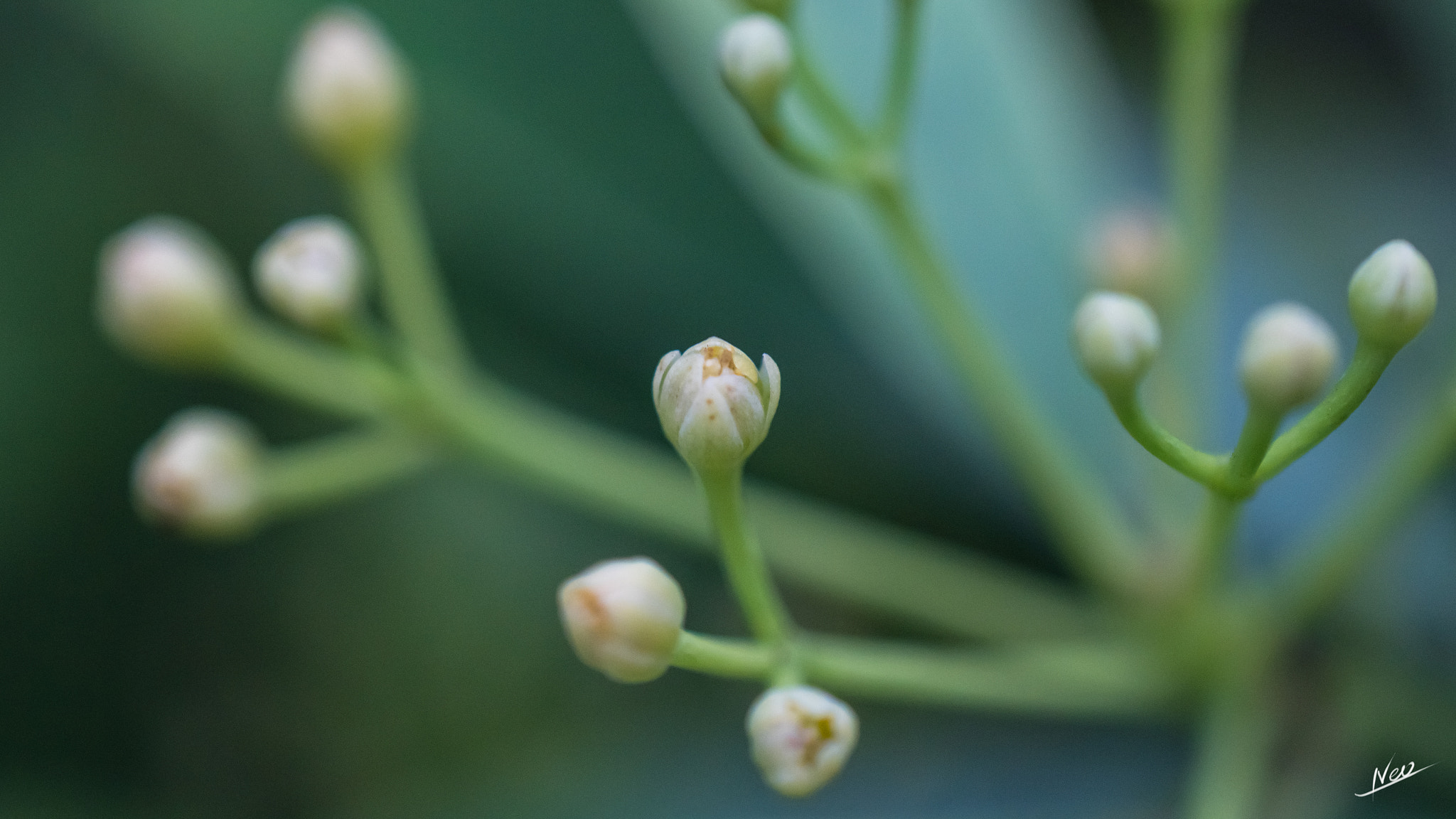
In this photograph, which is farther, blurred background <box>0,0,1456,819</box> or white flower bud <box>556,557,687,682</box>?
blurred background <box>0,0,1456,819</box>

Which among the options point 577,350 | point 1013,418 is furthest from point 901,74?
point 577,350

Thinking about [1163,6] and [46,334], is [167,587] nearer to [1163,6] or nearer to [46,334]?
[46,334]

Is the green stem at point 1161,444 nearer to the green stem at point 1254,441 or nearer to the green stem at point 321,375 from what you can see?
the green stem at point 1254,441

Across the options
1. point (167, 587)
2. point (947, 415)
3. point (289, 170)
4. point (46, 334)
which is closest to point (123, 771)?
point (167, 587)

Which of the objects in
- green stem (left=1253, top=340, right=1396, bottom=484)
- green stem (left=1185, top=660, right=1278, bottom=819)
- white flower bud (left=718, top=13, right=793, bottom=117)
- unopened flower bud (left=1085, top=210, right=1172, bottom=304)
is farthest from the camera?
unopened flower bud (left=1085, top=210, right=1172, bottom=304)

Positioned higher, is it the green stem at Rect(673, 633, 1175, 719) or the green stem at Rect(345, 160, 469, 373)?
the green stem at Rect(345, 160, 469, 373)

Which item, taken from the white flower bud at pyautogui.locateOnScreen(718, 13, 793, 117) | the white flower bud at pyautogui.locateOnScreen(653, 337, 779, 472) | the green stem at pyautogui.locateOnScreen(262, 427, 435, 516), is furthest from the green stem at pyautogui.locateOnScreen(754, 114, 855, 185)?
the green stem at pyautogui.locateOnScreen(262, 427, 435, 516)

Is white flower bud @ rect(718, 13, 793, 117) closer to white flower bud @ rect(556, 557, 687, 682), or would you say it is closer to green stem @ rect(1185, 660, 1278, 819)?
white flower bud @ rect(556, 557, 687, 682)
